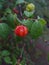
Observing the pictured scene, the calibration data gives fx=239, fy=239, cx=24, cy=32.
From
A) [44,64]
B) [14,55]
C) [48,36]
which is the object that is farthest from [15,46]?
[44,64]

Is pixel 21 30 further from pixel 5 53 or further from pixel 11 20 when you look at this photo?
pixel 5 53

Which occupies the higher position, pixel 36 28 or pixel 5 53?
pixel 36 28

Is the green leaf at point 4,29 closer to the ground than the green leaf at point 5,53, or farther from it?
farther from it

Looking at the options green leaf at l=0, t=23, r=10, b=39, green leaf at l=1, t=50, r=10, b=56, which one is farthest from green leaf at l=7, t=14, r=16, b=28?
green leaf at l=1, t=50, r=10, b=56

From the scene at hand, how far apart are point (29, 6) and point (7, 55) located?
28cm

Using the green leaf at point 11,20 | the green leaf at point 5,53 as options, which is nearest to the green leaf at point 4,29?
the green leaf at point 11,20

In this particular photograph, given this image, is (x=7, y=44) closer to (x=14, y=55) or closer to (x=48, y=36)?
(x=14, y=55)

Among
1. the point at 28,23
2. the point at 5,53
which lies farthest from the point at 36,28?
the point at 5,53

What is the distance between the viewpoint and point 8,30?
40.5 inches

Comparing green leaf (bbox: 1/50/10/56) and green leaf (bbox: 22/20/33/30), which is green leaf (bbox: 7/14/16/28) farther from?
green leaf (bbox: 1/50/10/56)

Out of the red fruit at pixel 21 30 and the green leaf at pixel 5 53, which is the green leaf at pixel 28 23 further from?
the green leaf at pixel 5 53

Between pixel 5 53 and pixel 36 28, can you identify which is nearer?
pixel 36 28

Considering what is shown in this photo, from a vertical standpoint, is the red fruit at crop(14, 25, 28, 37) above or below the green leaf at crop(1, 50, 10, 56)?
above

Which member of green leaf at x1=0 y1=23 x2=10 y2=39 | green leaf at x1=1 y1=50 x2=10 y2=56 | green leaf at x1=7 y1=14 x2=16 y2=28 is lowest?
green leaf at x1=1 y1=50 x2=10 y2=56
